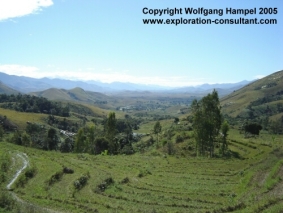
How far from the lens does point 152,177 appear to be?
51688mm

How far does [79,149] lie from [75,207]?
87.6 metres

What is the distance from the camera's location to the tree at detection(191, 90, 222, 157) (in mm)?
83438

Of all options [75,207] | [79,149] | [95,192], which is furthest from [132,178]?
[79,149]

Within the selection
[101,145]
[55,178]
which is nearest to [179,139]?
[101,145]

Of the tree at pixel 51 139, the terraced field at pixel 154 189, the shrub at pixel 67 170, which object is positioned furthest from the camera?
the tree at pixel 51 139

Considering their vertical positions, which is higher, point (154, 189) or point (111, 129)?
point (154, 189)

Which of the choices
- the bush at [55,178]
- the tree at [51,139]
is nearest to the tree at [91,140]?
the tree at [51,139]

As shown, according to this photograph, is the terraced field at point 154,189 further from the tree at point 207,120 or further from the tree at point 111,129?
the tree at point 111,129

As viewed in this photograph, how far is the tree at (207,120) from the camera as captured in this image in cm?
8344

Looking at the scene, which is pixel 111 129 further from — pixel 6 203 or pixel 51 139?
pixel 6 203

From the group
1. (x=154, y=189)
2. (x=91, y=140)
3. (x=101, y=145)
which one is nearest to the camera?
(x=154, y=189)

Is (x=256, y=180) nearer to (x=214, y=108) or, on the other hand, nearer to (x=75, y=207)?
(x=75, y=207)

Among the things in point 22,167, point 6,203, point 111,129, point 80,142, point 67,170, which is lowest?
point 80,142

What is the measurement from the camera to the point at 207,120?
3285 inches
